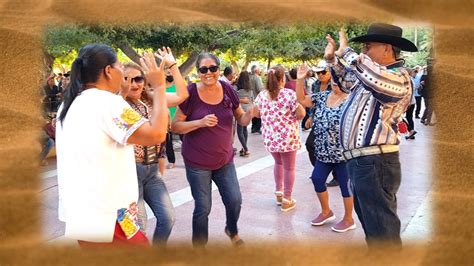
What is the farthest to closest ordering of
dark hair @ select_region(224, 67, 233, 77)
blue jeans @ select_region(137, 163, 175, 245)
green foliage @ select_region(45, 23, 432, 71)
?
dark hair @ select_region(224, 67, 233, 77) < blue jeans @ select_region(137, 163, 175, 245) < green foliage @ select_region(45, 23, 432, 71)

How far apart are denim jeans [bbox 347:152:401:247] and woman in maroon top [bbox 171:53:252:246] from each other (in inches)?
37.9

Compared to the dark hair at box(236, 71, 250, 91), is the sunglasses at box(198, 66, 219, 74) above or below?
above

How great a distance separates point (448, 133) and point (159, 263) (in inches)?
60.9

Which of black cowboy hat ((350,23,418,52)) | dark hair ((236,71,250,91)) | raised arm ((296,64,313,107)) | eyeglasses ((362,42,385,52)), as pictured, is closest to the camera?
black cowboy hat ((350,23,418,52))

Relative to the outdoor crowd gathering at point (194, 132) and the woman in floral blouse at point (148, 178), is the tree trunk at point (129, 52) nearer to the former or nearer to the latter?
the outdoor crowd gathering at point (194, 132)

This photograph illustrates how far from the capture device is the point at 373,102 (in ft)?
8.86

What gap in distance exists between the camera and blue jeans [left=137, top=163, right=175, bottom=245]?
3041mm

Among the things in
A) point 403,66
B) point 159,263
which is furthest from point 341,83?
point 159,263

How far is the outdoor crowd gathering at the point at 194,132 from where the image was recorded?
2.05 meters

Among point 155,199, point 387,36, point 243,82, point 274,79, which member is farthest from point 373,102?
point 243,82

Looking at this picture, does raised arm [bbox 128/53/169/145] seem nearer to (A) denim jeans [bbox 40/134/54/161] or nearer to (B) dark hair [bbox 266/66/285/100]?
(A) denim jeans [bbox 40/134/54/161]

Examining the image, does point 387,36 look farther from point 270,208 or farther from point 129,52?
point 270,208

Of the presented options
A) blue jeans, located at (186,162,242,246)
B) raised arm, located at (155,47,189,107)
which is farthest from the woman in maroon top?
raised arm, located at (155,47,189,107)

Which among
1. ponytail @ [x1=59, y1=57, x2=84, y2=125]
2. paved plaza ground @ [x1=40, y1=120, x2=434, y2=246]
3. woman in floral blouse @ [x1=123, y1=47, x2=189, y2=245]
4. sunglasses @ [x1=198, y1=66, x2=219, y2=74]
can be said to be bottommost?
paved plaza ground @ [x1=40, y1=120, x2=434, y2=246]
